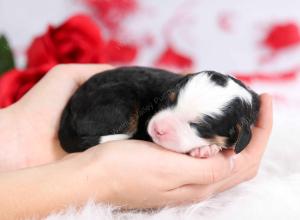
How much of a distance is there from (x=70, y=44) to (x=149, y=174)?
1.42 m

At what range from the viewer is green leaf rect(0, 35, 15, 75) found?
2.73 meters

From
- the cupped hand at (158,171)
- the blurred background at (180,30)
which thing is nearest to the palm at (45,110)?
the cupped hand at (158,171)

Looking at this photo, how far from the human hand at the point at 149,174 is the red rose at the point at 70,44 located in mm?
1288

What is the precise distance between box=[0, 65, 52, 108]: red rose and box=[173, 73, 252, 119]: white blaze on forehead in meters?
1.13

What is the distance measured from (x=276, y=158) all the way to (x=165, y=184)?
24.8 inches

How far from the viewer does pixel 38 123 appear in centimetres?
187

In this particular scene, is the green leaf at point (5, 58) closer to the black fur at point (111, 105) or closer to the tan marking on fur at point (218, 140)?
the black fur at point (111, 105)

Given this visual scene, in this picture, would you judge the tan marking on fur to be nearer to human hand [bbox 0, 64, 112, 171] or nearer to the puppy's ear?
the puppy's ear

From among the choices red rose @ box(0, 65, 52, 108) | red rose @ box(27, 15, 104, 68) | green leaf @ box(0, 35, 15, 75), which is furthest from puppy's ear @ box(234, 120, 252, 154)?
green leaf @ box(0, 35, 15, 75)

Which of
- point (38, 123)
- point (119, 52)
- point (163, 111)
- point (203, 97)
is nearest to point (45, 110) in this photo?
point (38, 123)

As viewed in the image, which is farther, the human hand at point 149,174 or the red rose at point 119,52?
the red rose at point 119,52

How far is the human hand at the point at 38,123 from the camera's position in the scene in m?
1.82

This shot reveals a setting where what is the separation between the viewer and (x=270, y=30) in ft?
10.3

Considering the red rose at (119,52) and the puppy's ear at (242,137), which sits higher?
the puppy's ear at (242,137)
